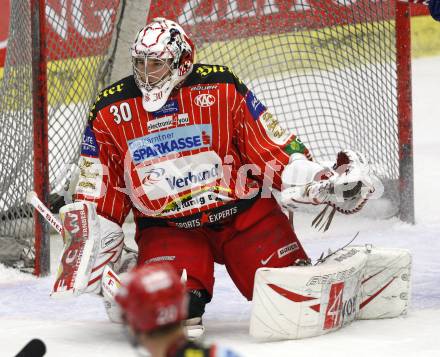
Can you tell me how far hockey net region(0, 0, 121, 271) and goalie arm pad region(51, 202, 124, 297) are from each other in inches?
41.0

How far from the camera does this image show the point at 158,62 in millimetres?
3641

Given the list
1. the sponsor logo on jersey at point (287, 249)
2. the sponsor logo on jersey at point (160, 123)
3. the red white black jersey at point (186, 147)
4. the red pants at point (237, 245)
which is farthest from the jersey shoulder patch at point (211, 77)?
the sponsor logo on jersey at point (287, 249)

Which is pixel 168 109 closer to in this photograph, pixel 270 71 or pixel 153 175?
pixel 153 175

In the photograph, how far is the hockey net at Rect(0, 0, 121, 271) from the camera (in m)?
4.83

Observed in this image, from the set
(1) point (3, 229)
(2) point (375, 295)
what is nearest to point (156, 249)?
(2) point (375, 295)

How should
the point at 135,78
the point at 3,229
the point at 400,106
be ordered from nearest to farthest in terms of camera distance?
the point at 135,78 → the point at 3,229 → the point at 400,106

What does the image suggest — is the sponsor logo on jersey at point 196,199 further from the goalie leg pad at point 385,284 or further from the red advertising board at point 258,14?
the red advertising board at point 258,14

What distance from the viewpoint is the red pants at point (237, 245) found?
3.74m

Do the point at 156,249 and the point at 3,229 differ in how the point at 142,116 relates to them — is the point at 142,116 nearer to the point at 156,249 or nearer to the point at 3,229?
the point at 156,249

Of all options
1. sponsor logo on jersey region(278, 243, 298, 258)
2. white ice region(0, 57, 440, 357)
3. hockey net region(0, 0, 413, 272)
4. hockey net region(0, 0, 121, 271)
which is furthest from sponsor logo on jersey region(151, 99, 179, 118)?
hockey net region(0, 0, 413, 272)

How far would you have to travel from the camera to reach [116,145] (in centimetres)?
374

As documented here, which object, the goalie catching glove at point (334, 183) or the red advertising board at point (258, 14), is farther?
the red advertising board at point (258, 14)

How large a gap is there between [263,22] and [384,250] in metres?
1.96

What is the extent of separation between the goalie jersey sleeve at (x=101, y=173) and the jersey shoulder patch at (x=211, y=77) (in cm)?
29
